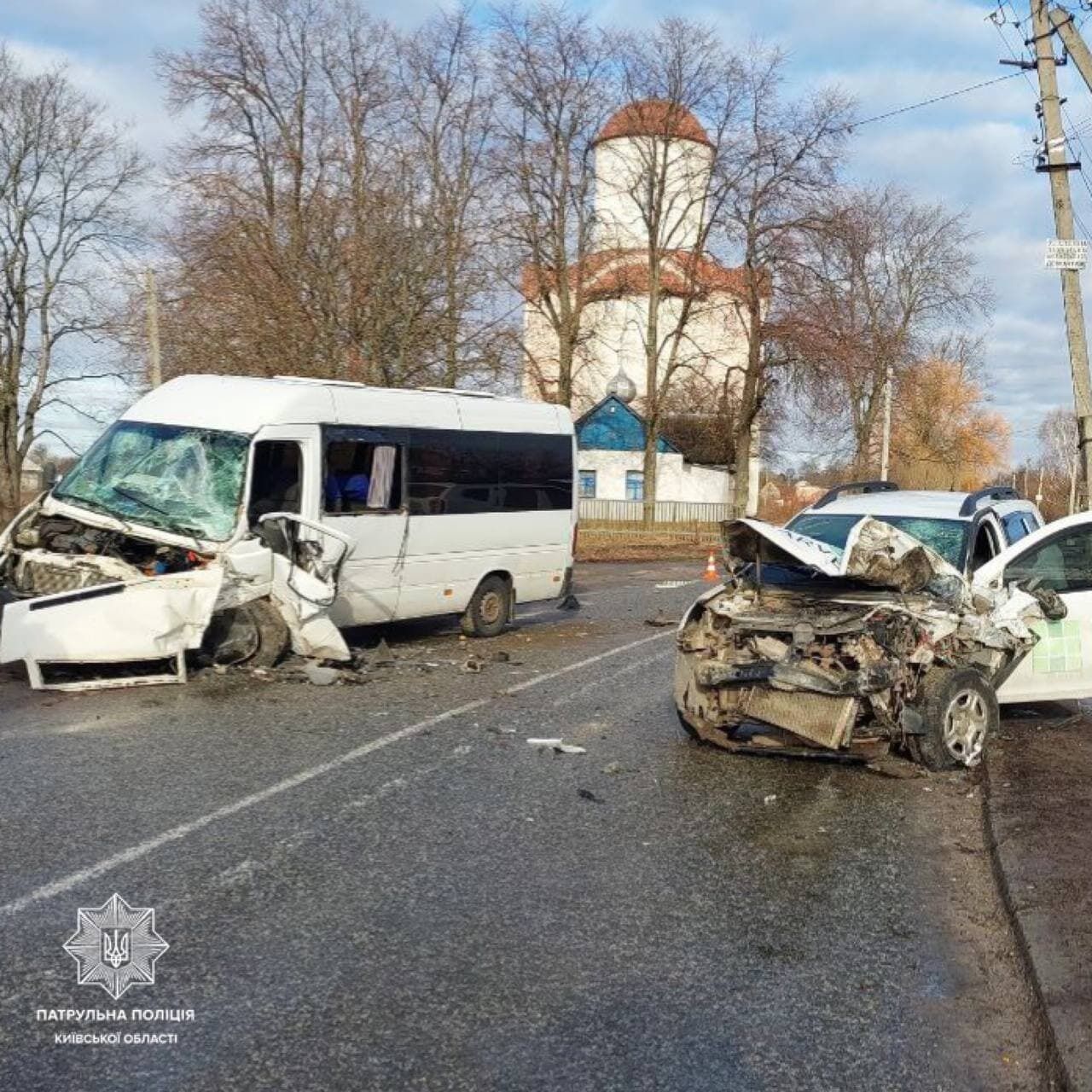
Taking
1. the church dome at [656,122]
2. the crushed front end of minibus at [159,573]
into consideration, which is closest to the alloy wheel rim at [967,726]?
the crushed front end of minibus at [159,573]

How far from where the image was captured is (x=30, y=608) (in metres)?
9.17

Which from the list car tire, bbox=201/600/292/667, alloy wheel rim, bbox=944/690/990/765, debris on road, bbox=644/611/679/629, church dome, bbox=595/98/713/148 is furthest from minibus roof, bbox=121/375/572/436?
church dome, bbox=595/98/713/148

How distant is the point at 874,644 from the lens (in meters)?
7.20

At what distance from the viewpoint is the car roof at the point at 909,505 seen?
1008cm

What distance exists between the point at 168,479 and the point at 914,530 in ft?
21.9

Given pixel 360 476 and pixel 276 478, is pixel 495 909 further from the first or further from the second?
pixel 360 476

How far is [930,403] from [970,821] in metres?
64.3

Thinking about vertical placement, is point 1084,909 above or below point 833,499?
below

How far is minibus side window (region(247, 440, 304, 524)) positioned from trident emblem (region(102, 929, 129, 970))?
622 cm

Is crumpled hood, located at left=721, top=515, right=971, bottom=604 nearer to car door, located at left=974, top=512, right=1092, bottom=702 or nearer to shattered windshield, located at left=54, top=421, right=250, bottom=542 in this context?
car door, located at left=974, top=512, right=1092, bottom=702

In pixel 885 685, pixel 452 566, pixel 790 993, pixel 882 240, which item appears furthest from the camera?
pixel 882 240

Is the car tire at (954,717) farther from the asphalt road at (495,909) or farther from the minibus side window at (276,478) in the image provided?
the minibus side window at (276,478)

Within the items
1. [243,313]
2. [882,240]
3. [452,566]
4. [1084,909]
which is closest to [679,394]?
[882,240]

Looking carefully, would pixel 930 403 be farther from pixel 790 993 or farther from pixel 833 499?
pixel 790 993
